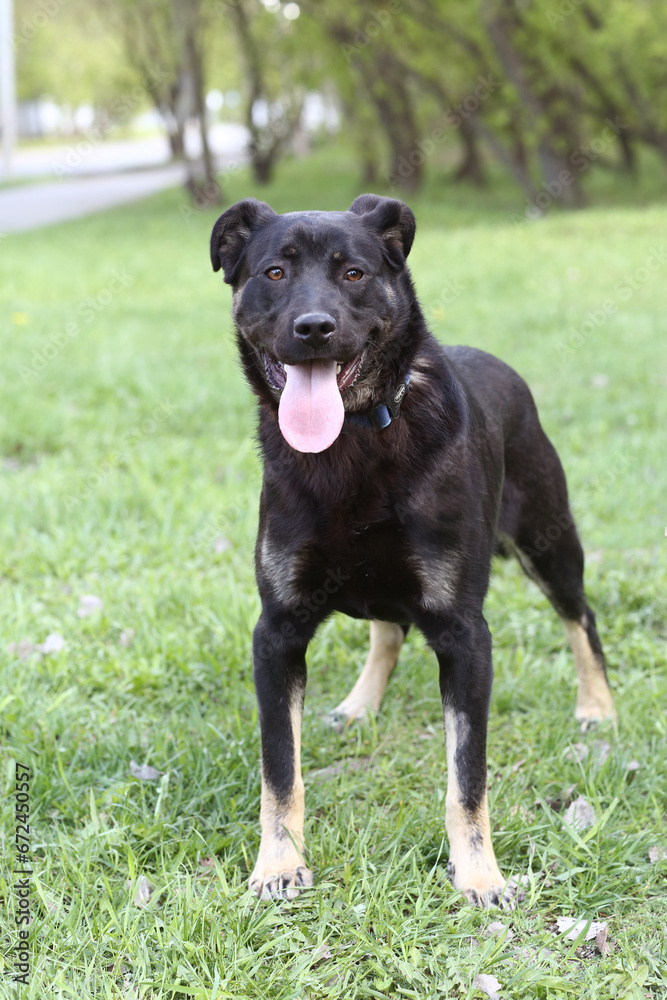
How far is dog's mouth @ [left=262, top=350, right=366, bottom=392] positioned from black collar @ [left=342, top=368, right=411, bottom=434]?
4.8 inches

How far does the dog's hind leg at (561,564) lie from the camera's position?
349 cm

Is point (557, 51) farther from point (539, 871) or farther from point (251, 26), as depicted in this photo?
point (539, 871)

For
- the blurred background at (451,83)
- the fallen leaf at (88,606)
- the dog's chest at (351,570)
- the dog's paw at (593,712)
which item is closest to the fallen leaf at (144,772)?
the dog's chest at (351,570)

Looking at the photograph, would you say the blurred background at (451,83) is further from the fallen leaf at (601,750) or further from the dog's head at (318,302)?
the fallen leaf at (601,750)

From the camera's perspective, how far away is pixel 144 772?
123 inches

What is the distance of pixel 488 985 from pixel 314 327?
5.48 feet

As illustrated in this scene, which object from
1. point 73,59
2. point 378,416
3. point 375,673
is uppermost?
point 378,416

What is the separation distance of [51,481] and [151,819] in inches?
118

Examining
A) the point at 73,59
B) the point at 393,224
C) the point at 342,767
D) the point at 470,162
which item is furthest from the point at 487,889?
the point at 73,59

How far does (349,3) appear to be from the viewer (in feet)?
59.9

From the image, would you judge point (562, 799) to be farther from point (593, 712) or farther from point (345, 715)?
point (345, 715)

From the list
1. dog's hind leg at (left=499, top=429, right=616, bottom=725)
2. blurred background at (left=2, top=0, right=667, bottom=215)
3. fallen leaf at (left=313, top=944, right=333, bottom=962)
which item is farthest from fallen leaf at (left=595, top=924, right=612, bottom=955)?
blurred background at (left=2, top=0, right=667, bottom=215)

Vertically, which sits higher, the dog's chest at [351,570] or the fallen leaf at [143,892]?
the dog's chest at [351,570]

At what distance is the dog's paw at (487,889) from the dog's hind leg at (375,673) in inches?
36.9
